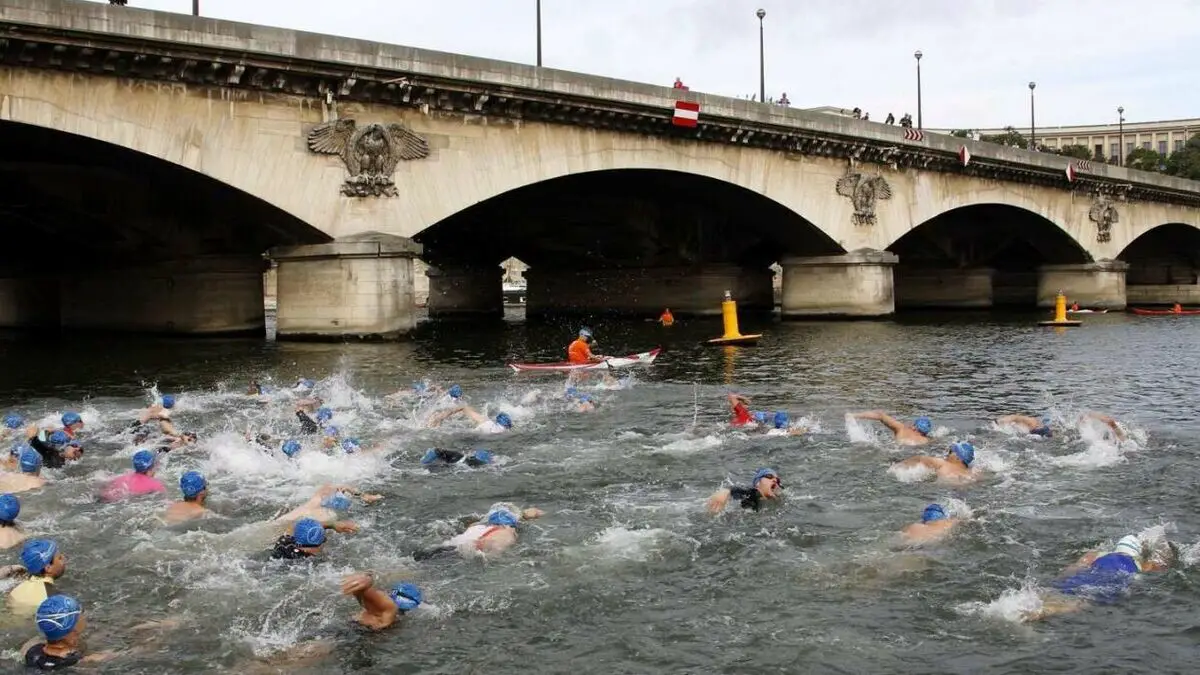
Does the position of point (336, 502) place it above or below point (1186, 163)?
below

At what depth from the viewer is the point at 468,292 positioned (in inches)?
2601

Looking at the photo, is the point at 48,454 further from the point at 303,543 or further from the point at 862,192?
the point at 862,192

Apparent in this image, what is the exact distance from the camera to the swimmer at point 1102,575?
9499mm

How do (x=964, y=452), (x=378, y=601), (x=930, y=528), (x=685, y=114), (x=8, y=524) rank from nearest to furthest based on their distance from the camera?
(x=378, y=601) < (x=930, y=528) < (x=8, y=524) < (x=964, y=452) < (x=685, y=114)

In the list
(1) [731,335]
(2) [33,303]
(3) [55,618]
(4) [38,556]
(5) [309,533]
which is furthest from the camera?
(2) [33,303]

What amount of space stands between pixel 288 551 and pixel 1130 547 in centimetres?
843

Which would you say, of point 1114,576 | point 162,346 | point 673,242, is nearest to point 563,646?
point 1114,576

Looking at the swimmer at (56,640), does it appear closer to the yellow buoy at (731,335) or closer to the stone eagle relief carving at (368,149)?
the stone eagle relief carving at (368,149)

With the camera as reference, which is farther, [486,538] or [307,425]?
[307,425]

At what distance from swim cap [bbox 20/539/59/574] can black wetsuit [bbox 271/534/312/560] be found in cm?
209

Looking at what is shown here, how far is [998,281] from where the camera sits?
7256 cm

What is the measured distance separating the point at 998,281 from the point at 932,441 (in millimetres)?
59766

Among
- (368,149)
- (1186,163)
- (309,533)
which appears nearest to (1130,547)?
(309,533)

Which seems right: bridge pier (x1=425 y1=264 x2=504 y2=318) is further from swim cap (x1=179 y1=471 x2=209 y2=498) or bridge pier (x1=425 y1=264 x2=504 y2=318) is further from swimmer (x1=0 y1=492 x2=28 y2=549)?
swimmer (x1=0 y1=492 x2=28 y2=549)
